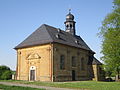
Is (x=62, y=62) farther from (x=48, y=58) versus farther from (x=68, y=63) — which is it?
(x=48, y=58)

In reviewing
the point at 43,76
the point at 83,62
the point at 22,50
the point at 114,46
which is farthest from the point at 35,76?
the point at 114,46

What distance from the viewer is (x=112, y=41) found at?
21734 millimetres

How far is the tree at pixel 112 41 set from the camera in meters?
21.5

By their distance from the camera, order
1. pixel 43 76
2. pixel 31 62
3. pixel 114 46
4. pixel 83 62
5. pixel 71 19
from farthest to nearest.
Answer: pixel 71 19 → pixel 83 62 → pixel 31 62 → pixel 43 76 → pixel 114 46

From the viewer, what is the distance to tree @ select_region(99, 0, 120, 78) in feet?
70.4

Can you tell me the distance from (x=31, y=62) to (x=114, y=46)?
15.6 meters

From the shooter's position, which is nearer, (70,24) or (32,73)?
(32,73)

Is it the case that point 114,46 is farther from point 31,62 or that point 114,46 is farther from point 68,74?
point 31,62

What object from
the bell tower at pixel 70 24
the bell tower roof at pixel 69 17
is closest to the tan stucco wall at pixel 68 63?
the bell tower at pixel 70 24

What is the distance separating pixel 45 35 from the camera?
103 feet

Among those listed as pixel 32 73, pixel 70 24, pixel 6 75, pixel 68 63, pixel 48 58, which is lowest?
pixel 6 75

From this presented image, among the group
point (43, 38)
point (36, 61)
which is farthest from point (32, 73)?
point (43, 38)

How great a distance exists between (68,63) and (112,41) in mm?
12498

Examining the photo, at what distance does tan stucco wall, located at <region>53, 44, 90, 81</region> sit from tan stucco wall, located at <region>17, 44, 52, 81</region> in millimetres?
1189
